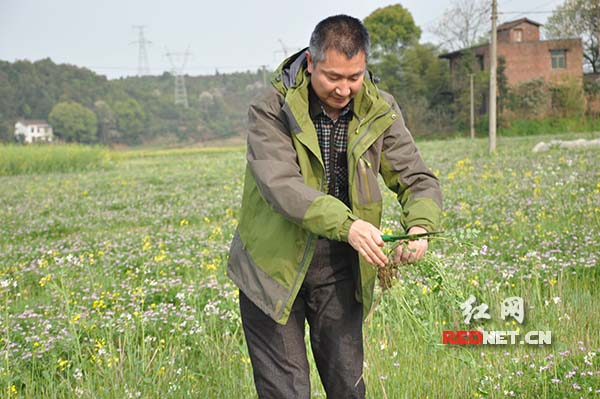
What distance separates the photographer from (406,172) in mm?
3115

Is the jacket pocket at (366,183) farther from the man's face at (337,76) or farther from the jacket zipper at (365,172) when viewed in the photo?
the man's face at (337,76)

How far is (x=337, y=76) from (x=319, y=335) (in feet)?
3.98

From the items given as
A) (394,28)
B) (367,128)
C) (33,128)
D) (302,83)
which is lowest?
(367,128)

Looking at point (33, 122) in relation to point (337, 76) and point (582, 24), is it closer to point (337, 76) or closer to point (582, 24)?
point (582, 24)

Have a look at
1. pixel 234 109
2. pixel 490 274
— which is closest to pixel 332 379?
pixel 490 274

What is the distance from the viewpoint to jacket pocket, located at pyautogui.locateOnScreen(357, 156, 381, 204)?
294cm

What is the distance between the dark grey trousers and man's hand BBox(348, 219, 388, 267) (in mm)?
441

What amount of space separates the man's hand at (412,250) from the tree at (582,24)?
53.5 meters

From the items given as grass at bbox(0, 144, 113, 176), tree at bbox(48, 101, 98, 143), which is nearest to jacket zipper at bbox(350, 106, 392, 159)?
grass at bbox(0, 144, 113, 176)

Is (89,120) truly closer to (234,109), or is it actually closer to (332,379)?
(234,109)

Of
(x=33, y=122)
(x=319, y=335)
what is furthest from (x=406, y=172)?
(x=33, y=122)

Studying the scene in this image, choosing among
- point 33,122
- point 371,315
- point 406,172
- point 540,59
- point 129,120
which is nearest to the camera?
point 406,172

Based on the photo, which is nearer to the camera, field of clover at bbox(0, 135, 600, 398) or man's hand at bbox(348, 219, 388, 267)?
man's hand at bbox(348, 219, 388, 267)

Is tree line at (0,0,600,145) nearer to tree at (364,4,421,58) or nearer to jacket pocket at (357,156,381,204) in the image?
tree at (364,4,421,58)
